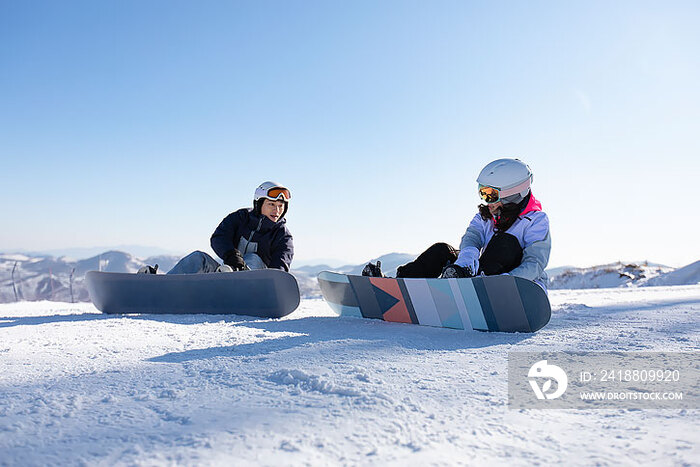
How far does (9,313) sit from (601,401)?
13.0ft

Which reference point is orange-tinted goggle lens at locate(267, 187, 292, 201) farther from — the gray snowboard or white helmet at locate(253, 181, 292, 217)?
the gray snowboard

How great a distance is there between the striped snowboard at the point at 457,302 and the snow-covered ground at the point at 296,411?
388 mm

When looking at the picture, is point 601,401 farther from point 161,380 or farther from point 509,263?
point 509,263

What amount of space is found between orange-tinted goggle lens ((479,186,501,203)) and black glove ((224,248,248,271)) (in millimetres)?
1824

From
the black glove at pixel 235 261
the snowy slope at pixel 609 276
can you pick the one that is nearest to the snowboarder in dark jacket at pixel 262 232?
the black glove at pixel 235 261

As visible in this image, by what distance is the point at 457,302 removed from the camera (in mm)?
2533

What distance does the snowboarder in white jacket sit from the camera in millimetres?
2695

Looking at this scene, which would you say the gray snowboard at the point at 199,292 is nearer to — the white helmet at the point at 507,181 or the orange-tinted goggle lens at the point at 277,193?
the orange-tinted goggle lens at the point at 277,193

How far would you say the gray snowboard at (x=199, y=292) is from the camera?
311 centimetres

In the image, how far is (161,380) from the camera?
1323 millimetres

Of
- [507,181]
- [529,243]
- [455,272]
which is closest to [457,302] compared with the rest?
[455,272]

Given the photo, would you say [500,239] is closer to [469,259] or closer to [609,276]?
[469,259]

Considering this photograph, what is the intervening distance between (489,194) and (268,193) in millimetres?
1859

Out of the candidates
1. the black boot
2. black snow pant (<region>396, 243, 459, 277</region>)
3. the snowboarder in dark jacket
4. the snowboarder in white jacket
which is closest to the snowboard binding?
the snowboarder in white jacket
